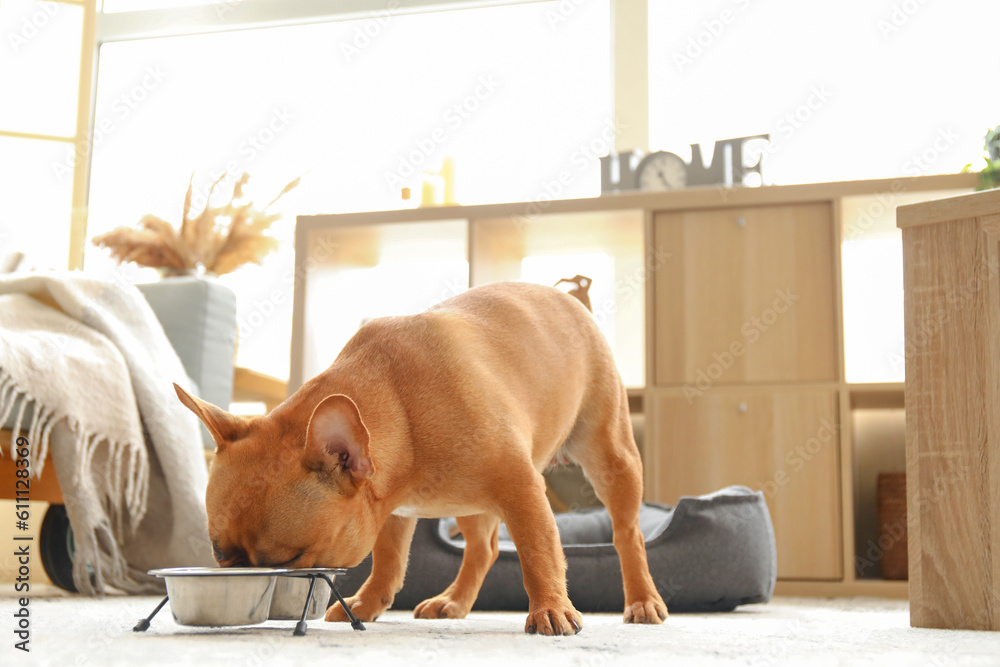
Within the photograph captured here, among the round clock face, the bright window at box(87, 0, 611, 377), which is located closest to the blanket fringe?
the bright window at box(87, 0, 611, 377)

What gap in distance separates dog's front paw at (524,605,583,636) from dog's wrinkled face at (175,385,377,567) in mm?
271

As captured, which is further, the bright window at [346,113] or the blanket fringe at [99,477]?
the bright window at [346,113]

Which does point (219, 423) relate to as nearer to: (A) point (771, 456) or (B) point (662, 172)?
(A) point (771, 456)

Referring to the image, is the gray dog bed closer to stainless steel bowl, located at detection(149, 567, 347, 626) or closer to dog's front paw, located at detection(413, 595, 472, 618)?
dog's front paw, located at detection(413, 595, 472, 618)

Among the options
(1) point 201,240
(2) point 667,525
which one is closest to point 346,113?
(1) point 201,240

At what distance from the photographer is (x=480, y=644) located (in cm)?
115

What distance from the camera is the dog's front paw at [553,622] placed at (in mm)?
1248

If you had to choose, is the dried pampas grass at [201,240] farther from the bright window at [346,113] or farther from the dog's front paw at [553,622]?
the dog's front paw at [553,622]

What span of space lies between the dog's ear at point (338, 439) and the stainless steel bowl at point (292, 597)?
23cm

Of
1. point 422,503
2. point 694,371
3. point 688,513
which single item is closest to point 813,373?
point 694,371

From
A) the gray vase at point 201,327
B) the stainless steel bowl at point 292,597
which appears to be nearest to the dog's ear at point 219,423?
the stainless steel bowl at point 292,597

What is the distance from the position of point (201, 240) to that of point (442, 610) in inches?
92.5

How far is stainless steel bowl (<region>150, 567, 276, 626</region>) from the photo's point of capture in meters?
1.18

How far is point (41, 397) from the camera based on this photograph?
2189mm
